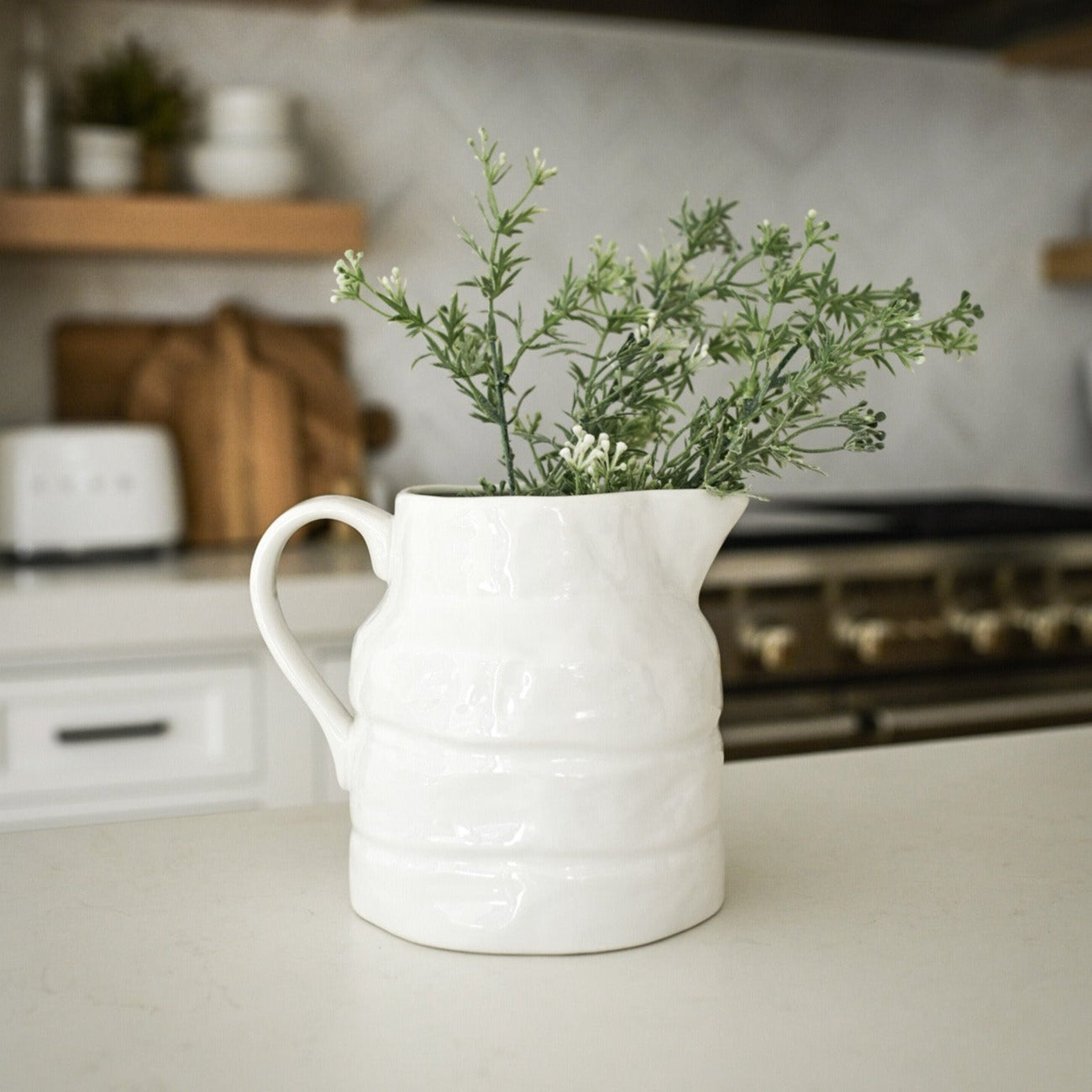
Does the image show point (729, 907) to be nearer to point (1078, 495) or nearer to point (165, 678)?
point (165, 678)

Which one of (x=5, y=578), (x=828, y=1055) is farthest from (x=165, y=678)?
(x=828, y=1055)

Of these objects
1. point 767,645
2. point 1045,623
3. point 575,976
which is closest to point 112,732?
point 767,645

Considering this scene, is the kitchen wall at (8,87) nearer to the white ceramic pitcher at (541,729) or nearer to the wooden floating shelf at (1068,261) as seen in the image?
the white ceramic pitcher at (541,729)

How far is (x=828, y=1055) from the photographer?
461 millimetres

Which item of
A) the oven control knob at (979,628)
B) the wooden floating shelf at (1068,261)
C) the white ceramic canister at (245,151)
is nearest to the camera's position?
the oven control knob at (979,628)

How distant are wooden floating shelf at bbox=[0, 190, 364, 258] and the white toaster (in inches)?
11.3

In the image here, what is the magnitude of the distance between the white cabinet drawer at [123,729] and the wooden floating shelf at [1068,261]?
6.22 ft

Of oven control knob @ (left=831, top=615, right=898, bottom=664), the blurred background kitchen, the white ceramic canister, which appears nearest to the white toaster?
the blurred background kitchen

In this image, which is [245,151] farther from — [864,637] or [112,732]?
[864,637]

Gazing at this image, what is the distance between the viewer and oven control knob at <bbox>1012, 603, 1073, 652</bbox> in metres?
1.99

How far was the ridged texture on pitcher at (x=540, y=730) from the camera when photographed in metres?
0.54

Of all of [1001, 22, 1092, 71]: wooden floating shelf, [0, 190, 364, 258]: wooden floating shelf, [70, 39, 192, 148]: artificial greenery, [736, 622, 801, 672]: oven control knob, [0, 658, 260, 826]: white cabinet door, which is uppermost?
[1001, 22, 1092, 71]: wooden floating shelf

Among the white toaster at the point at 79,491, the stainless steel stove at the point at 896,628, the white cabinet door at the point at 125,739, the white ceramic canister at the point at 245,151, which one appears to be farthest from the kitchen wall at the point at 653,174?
the white cabinet door at the point at 125,739

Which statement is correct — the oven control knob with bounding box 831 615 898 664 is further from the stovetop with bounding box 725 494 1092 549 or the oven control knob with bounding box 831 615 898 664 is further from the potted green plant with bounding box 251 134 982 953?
the potted green plant with bounding box 251 134 982 953
